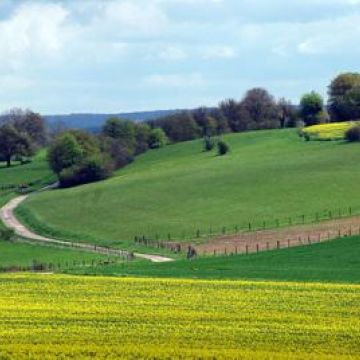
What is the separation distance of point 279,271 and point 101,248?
85.7 ft

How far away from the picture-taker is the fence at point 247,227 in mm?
73438

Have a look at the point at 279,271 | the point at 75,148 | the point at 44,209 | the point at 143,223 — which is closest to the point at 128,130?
the point at 75,148

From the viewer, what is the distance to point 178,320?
33.8 metres

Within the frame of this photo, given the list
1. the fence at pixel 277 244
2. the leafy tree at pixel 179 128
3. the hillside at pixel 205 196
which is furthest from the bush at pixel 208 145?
the fence at pixel 277 244

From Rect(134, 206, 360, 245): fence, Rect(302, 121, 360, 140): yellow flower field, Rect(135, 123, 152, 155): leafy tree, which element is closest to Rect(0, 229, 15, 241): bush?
Rect(134, 206, 360, 245): fence

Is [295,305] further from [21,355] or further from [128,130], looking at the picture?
[128,130]

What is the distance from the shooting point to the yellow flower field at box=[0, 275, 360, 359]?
96.5 feet

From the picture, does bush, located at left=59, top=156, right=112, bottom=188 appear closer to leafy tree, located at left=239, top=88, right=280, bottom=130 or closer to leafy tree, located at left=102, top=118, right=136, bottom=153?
leafy tree, located at left=102, top=118, right=136, bottom=153

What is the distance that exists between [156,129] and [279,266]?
110298mm

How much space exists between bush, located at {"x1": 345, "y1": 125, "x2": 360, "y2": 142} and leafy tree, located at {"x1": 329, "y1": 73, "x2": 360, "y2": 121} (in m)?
20.5

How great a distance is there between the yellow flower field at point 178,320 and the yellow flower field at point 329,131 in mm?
84353

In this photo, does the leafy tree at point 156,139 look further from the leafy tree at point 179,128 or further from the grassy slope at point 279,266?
the grassy slope at point 279,266

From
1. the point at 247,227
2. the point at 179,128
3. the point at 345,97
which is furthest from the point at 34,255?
the point at 179,128

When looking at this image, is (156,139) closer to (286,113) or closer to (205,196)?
(286,113)
